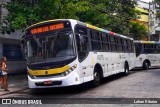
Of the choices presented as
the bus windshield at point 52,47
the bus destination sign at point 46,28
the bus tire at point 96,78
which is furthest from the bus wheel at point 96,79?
the bus destination sign at point 46,28

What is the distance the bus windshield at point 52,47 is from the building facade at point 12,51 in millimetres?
11590

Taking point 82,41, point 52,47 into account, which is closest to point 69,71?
point 52,47

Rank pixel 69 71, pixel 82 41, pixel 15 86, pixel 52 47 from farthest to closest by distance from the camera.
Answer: pixel 15 86
pixel 82 41
pixel 52 47
pixel 69 71

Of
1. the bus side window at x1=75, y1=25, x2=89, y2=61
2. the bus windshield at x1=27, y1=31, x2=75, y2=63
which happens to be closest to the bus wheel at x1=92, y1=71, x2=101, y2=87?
the bus side window at x1=75, y1=25, x2=89, y2=61

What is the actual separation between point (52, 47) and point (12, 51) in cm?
1452

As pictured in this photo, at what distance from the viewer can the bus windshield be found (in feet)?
40.7

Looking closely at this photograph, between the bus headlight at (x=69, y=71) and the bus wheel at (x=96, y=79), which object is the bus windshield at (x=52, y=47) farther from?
the bus wheel at (x=96, y=79)

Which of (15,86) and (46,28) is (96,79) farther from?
(15,86)

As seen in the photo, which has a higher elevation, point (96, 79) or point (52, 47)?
point (52, 47)

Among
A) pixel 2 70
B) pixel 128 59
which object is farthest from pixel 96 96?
pixel 128 59

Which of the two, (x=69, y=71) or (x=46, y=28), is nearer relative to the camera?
(x=69, y=71)

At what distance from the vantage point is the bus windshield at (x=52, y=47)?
12398mm

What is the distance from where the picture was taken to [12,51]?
26.2 metres

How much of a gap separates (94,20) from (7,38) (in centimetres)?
740
